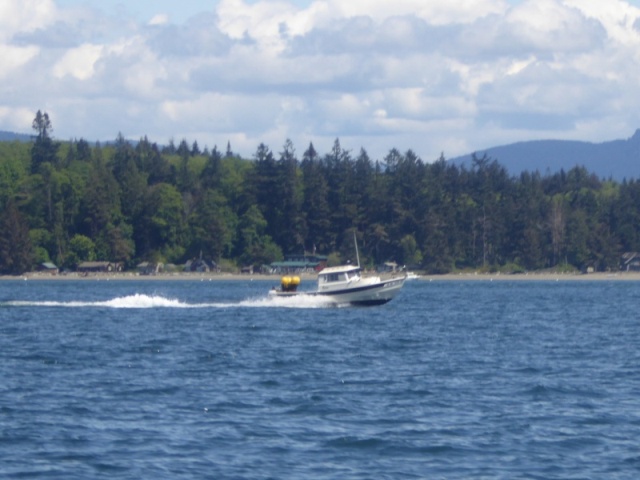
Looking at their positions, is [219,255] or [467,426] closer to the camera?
[467,426]

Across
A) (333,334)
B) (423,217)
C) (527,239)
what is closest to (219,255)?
(423,217)

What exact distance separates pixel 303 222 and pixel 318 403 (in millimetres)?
145117

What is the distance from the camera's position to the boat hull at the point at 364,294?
220 feet

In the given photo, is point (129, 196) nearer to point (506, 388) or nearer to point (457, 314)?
point (457, 314)

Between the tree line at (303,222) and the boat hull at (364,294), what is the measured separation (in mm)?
98631

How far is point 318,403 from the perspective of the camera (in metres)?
29.7

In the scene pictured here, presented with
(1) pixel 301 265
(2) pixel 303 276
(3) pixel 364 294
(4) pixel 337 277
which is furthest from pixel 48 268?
(3) pixel 364 294

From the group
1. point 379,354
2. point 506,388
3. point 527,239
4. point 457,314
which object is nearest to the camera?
point 506,388

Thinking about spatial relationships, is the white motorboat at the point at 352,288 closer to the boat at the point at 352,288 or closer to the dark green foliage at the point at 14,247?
the boat at the point at 352,288

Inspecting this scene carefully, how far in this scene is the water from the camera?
75.4 feet

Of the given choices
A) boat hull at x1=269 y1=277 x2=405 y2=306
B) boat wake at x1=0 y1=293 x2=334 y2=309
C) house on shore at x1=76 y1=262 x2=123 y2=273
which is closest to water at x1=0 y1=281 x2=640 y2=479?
boat hull at x1=269 y1=277 x2=405 y2=306

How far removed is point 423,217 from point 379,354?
443 ft

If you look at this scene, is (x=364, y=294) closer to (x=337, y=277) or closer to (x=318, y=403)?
(x=337, y=277)

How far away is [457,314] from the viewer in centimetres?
6981
